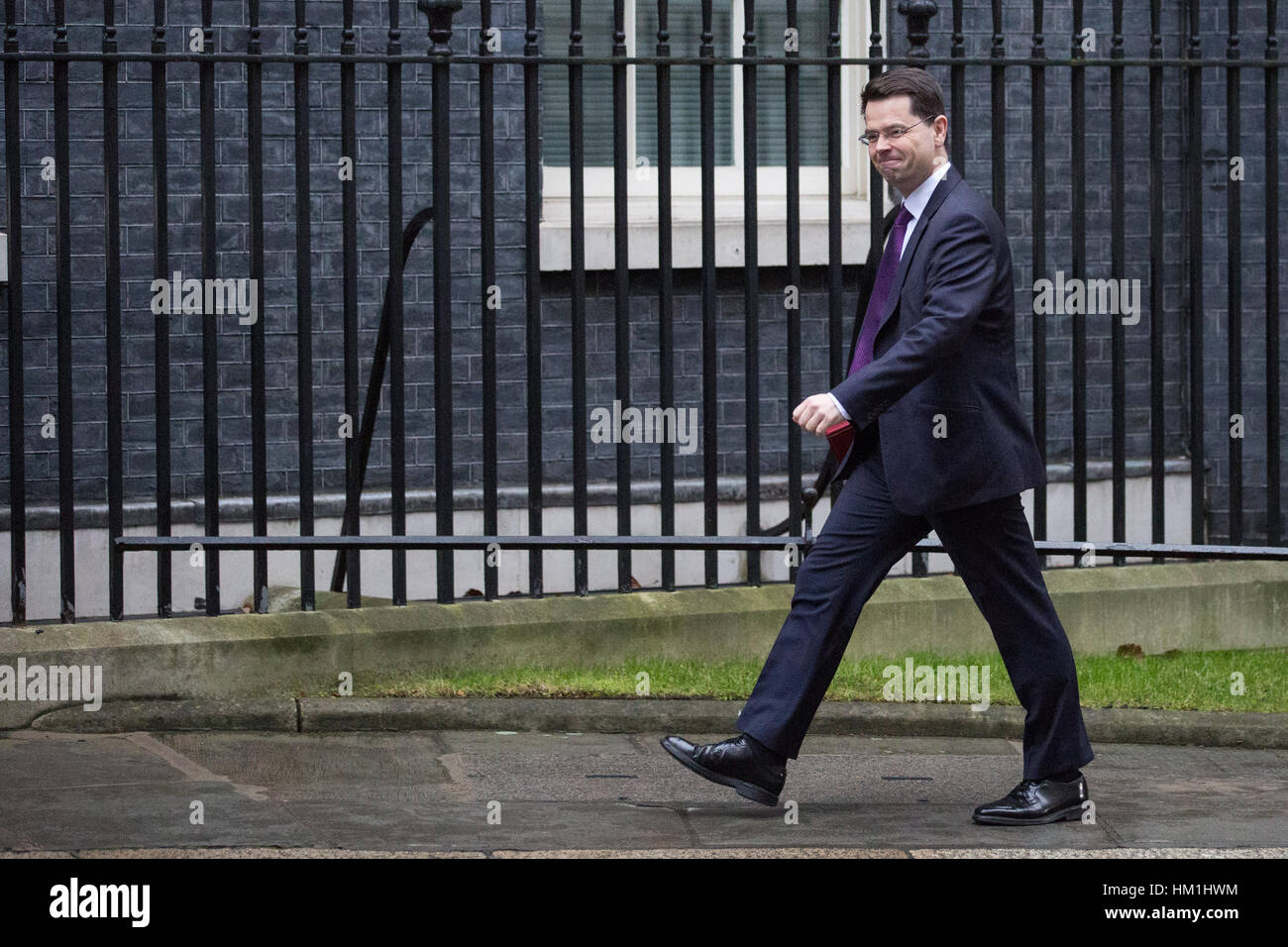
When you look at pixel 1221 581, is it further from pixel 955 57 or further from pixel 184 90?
pixel 184 90

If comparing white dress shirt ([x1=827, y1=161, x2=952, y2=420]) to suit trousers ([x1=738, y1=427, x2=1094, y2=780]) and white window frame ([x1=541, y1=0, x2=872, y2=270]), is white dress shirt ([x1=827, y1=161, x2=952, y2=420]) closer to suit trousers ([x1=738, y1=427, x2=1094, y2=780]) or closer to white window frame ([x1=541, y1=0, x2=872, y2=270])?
suit trousers ([x1=738, y1=427, x2=1094, y2=780])

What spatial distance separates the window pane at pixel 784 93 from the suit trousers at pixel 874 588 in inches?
176

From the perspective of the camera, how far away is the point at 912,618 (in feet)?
24.8

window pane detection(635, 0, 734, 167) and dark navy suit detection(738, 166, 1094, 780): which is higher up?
window pane detection(635, 0, 734, 167)

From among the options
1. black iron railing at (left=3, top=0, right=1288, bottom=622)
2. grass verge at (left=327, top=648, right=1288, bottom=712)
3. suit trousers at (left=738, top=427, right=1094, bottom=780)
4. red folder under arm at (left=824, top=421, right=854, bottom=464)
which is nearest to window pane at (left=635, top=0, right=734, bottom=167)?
black iron railing at (left=3, top=0, right=1288, bottom=622)

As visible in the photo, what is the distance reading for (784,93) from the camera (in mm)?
9750

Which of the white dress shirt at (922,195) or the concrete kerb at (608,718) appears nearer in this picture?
the white dress shirt at (922,195)

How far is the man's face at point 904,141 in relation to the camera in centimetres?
539

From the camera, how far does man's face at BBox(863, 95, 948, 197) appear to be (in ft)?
17.7

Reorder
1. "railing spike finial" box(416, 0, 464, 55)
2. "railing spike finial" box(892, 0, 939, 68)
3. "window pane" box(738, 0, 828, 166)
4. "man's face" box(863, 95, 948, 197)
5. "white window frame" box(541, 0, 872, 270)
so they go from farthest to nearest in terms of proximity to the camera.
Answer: "window pane" box(738, 0, 828, 166) < "white window frame" box(541, 0, 872, 270) < "railing spike finial" box(892, 0, 939, 68) < "railing spike finial" box(416, 0, 464, 55) < "man's face" box(863, 95, 948, 197)

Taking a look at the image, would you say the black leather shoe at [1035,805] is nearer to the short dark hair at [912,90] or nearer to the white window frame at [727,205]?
the short dark hair at [912,90]

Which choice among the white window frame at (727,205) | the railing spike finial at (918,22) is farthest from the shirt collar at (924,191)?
the white window frame at (727,205)

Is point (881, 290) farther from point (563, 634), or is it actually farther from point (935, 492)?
point (563, 634)

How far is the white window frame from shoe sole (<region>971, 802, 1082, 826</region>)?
13.3ft
